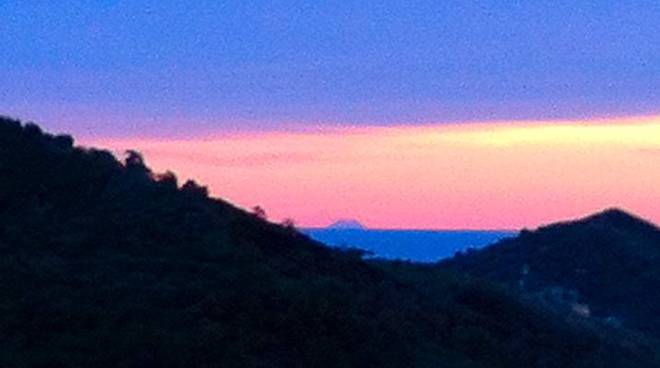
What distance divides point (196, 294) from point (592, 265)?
983 inches

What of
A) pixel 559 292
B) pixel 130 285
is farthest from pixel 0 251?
pixel 559 292

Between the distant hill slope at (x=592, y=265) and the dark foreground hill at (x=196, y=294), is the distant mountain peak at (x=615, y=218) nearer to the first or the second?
the distant hill slope at (x=592, y=265)

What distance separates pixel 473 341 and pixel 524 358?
92 centimetres

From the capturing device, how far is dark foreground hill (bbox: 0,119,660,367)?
22.7 metres

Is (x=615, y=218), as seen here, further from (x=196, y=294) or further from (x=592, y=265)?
(x=196, y=294)

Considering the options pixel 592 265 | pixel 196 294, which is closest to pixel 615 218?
pixel 592 265

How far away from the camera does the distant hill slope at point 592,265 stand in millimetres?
44969

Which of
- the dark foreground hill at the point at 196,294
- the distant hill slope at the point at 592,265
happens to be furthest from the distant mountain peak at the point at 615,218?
the dark foreground hill at the point at 196,294

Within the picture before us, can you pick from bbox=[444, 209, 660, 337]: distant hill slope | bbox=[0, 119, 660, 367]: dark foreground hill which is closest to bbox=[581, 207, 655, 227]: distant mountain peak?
bbox=[444, 209, 660, 337]: distant hill slope

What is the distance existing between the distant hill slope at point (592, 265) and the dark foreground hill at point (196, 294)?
11.4m

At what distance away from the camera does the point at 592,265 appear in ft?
158

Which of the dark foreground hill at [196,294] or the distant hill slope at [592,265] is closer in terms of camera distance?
the dark foreground hill at [196,294]

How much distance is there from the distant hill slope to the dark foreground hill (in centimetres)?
1142

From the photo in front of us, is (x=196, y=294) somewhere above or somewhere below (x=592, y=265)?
below
